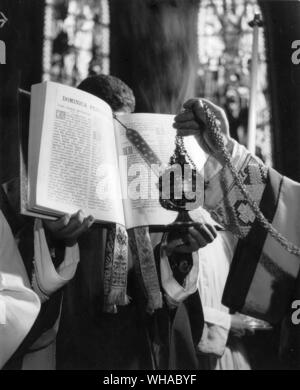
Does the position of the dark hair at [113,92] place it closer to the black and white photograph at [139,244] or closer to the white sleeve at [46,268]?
the black and white photograph at [139,244]

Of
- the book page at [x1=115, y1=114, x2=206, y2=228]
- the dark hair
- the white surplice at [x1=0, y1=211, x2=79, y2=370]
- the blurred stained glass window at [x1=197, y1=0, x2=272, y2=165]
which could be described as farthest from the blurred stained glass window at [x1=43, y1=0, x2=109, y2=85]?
the white surplice at [x1=0, y1=211, x2=79, y2=370]

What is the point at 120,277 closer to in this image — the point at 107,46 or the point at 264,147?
the point at 264,147

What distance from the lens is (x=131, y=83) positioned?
2.71 meters

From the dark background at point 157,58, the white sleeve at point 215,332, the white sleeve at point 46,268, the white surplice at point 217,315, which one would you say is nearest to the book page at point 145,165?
the white sleeve at point 46,268

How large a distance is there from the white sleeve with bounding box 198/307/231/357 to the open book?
20.1 inches

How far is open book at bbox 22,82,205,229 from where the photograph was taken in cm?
137

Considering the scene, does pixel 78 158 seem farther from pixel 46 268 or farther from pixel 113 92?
pixel 113 92

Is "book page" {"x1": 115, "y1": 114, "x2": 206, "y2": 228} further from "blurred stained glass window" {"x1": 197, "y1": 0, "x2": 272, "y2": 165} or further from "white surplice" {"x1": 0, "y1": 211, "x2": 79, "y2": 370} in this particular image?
"blurred stained glass window" {"x1": 197, "y1": 0, "x2": 272, "y2": 165}

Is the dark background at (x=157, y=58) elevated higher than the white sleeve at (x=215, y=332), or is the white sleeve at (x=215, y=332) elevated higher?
the dark background at (x=157, y=58)

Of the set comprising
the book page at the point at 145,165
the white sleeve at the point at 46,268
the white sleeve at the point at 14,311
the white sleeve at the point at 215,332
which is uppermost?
the book page at the point at 145,165

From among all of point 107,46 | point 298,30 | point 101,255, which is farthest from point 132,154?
point 107,46

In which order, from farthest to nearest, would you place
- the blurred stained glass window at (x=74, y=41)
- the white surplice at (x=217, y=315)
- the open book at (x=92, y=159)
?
the blurred stained glass window at (x=74, y=41), the white surplice at (x=217, y=315), the open book at (x=92, y=159)

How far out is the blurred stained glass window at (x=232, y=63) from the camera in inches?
106

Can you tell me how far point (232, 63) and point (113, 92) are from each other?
1388mm
